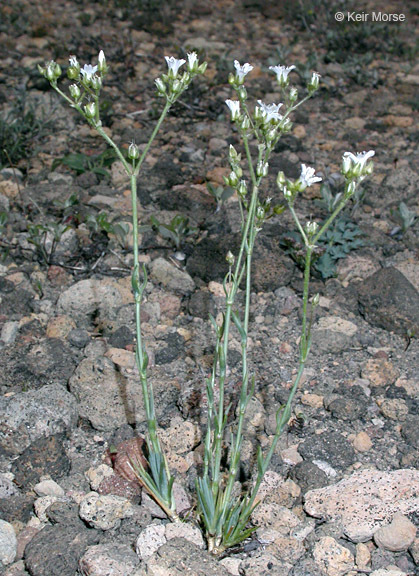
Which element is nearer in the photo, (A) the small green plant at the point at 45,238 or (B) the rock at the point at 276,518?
(B) the rock at the point at 276,518

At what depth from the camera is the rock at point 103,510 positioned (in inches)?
102

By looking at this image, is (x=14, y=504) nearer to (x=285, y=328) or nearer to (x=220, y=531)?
A: (x=220, y=531)

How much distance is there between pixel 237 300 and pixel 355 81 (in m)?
3.37

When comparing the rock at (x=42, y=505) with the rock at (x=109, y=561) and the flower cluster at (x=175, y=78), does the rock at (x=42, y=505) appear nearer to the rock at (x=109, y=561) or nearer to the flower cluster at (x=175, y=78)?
the rock at (x=109, y=561)

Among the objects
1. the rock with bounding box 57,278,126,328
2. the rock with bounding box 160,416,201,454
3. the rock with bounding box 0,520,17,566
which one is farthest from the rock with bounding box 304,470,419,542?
the rock with bounding box 57,278,126,328

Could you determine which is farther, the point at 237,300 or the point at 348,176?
the point at 237,300

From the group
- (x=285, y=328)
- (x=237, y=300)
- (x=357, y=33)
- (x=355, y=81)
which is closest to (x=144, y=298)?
(x=237, y=300)

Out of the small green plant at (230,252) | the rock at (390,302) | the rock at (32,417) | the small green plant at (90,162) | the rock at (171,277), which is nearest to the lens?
the small green plant at (230,252)

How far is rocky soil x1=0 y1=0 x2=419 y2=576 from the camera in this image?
8.46 feet

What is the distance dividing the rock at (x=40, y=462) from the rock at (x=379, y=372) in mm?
1497

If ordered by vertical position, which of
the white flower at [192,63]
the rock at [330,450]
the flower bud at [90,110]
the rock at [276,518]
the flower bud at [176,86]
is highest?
the white flower at [192,63]

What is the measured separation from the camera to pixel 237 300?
3.90 metres

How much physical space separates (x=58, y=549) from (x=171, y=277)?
1838 millimetres

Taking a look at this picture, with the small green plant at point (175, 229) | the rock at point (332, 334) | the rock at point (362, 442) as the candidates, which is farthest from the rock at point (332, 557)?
the small green plant at point (175, 229)
